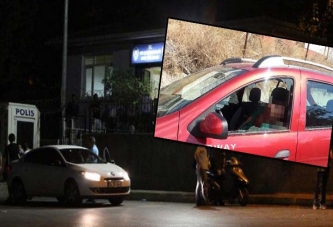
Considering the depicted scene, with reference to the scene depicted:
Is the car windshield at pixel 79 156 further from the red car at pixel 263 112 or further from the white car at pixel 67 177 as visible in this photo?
the red car at pixel 263 112

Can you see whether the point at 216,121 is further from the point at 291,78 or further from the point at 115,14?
the point at 115,14

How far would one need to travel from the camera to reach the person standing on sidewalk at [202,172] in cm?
1517

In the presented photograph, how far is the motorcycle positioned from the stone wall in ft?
1.89

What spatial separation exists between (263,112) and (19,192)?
8633 mm

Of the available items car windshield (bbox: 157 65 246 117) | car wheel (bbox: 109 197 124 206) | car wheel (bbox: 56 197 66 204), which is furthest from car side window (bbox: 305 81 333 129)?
car wheel (bbox: 56 197 66 204)

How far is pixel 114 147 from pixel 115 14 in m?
11.9

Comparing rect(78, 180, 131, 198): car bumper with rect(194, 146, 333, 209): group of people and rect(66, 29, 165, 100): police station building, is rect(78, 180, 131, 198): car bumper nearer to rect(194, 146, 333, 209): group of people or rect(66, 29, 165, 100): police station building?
rect(194, 146, 333, 209): group of people

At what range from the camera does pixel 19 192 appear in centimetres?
1681

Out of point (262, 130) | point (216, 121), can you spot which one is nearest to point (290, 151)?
point (262, 130)

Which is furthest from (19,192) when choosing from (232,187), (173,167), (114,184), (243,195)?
(243,195)

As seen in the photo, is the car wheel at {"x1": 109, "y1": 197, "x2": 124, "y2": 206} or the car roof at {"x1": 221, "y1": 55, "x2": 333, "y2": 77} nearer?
the car roof at {"x1": 221, "y1": 55, "x2": 333, "y2": 77}

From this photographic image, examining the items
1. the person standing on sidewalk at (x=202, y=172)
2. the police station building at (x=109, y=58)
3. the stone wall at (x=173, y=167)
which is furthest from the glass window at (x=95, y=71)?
the person standing on sidewalk at (x=202, y=172)

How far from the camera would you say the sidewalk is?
15547 millimetres

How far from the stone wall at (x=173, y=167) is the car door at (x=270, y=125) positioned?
5.40 m
